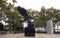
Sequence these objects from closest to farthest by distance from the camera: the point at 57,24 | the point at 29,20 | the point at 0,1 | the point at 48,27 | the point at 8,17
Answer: the point at 0,1 → the point at 29,20 → the point at 48,27 → the point at 8,17 → the point at 57,24

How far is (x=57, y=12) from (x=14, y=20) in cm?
596

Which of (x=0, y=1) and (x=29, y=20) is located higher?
(x=0, y=1)

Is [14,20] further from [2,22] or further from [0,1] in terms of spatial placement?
[0,1]

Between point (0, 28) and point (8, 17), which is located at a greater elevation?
point (8, 17)

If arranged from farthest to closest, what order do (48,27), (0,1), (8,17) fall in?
(8,17)
(48,27)
(0,1)

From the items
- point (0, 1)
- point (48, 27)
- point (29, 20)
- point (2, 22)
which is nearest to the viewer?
point (0, 1)

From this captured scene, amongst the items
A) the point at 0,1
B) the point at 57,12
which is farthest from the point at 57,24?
the point at 0,1

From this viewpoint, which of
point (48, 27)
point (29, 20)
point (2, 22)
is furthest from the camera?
point (2, 22)

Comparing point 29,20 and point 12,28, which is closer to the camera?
point 29,20

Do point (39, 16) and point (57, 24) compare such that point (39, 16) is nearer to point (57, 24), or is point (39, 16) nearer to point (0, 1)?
point (57, 24)

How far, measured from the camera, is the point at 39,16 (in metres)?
23.7

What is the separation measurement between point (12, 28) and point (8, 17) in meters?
2.42

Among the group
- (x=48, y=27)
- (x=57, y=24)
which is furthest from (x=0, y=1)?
(x=57, y=24)

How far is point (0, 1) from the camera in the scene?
358 inches
